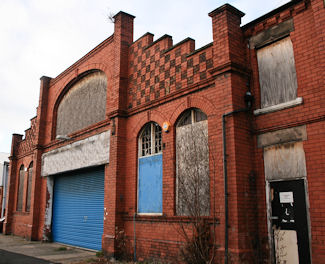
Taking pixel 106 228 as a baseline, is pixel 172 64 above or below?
above

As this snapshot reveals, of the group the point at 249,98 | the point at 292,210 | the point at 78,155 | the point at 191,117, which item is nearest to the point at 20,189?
the point at 78,155

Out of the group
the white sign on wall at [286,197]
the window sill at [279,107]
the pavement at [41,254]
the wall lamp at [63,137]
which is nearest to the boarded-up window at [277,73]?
the window sill at [279,107]

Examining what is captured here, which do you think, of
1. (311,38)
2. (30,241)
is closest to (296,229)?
(311,38)

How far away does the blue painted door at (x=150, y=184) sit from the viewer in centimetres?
968

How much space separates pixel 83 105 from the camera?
47.7 feet

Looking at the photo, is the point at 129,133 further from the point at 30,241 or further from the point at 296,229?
the point at 30,241

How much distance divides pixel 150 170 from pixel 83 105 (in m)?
5.92

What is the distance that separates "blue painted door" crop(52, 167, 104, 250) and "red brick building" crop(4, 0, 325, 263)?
8cm

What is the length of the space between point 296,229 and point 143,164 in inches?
200

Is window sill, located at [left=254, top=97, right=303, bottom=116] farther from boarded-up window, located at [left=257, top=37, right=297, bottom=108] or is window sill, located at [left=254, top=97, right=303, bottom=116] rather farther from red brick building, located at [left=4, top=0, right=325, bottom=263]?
boarded-up window, located at [left=257, top=37, right=297, bottom=108]

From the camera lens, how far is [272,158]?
7.33m

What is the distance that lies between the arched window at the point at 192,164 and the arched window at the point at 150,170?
860 mm

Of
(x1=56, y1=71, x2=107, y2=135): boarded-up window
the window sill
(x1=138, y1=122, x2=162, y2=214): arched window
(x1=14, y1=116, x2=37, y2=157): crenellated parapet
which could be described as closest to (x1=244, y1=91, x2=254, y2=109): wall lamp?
the window sill

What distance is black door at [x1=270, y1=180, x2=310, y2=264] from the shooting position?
256 inches
